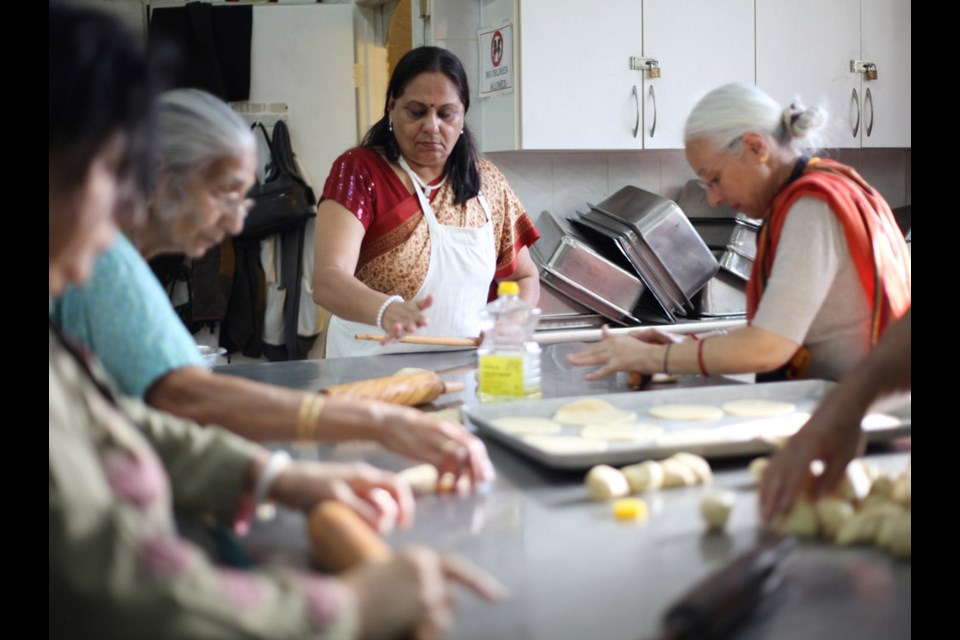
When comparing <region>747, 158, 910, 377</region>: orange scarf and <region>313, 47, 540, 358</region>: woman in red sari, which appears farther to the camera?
<region>313, 47, 540, 358</region>: woman in red sari

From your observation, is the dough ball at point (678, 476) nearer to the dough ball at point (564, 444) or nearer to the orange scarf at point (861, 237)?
the dough ball at point (564, 444)

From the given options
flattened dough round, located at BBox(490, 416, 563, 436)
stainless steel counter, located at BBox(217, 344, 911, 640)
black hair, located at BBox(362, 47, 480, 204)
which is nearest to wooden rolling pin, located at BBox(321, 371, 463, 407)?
flattened dough round, located at BBox(490, 416, 563, 436)

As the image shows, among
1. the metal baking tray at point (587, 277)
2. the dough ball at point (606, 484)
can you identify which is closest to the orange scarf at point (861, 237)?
the dough ball at point (606, 484)

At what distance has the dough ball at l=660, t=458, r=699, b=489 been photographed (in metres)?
1.29

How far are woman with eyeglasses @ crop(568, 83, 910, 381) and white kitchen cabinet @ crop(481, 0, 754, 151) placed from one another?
175cm

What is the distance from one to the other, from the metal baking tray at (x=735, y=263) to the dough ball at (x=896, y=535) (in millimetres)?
3065

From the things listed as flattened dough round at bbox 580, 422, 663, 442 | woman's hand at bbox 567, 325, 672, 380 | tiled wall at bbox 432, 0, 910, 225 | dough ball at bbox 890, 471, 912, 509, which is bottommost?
dough ball at bbox 890, 471, 912, 509

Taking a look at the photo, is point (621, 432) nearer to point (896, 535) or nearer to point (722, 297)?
point (896, 535)

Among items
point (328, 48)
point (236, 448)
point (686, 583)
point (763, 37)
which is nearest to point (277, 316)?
point (328, 48)

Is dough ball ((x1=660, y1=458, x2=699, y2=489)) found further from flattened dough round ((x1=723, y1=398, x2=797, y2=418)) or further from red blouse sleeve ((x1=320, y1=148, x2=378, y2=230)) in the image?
red blouse sleeve ((x1=320, y1=148, x2=378, y2=230))

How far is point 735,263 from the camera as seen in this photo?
4059 mm

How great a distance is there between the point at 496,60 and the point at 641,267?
3.33 ft

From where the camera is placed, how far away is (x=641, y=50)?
12.9ft

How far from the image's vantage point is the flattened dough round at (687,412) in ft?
5.43
